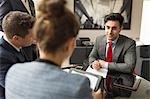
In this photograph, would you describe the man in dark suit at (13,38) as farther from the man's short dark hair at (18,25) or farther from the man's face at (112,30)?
the man's face at (112,30)

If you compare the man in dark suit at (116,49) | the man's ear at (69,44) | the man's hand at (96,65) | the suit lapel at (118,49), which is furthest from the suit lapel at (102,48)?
the man's ear at (69,44)

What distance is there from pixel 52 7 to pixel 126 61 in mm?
1495

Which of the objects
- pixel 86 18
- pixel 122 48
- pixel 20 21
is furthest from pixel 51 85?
pixel 86 18

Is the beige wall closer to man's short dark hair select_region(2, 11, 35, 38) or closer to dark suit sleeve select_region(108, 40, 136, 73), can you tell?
dark suit sleeve select_region(108, 40, 136, 73)

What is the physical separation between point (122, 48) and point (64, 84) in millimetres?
1527

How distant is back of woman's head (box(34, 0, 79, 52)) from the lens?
0.86 m

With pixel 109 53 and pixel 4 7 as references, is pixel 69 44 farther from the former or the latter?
pixel 4 7

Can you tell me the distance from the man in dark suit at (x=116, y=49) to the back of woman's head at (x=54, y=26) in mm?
1316

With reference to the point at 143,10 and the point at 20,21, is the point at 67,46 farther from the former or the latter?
the point at 143,10

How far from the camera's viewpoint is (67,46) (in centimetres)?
90

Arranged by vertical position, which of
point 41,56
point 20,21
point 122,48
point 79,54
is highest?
point 20,21

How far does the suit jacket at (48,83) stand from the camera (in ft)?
2.78

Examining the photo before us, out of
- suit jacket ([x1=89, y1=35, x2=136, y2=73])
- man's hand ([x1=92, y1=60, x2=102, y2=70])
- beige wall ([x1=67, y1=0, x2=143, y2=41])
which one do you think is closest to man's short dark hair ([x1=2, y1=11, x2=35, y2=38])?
man's hand ([x1=92, y1=60, x2=102, y2=70])

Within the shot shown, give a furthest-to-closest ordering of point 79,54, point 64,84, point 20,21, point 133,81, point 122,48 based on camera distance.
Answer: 1. point 79,54
2. point 122,48
3. point 133,81
4. point 20,21
5. point 64,84
